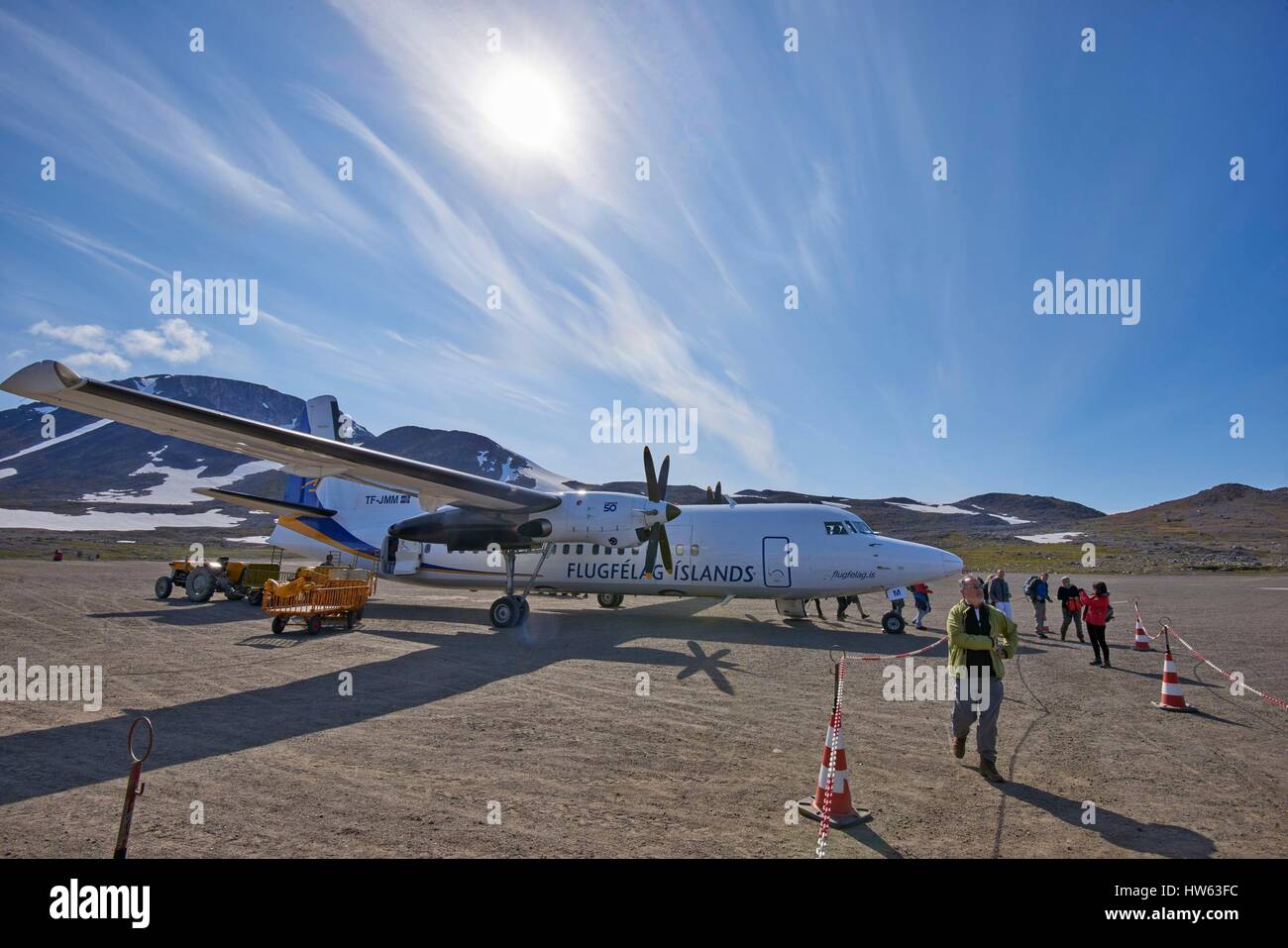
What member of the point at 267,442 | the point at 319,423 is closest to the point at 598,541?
the point at 267,442

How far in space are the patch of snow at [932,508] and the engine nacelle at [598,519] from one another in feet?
446

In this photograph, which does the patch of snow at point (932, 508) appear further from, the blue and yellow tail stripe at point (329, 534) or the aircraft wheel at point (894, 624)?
the blue and yellow tail stripe at point (329, 534)

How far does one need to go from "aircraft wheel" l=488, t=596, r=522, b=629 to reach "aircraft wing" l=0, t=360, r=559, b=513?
2.68 m

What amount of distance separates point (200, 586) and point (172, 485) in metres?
158

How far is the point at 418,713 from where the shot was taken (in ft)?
29.2

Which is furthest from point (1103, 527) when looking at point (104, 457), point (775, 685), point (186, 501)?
point (104, 457)

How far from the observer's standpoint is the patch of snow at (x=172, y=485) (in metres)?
132

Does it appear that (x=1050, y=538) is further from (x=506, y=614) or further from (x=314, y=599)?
(x=314, y=599)

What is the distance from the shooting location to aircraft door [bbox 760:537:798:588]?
59.9 feet

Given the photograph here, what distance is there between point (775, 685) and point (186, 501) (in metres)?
156

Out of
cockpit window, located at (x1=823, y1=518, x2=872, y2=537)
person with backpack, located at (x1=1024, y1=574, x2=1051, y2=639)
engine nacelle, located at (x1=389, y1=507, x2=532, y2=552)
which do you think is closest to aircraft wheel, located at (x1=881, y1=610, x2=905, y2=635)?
cockpit window, located at (x1=823, y1=518, x2=872, y2=537)

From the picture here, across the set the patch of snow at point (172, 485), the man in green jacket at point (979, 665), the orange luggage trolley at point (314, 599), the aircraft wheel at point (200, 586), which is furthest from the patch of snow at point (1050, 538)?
the patch of snow at point (172, 485)
